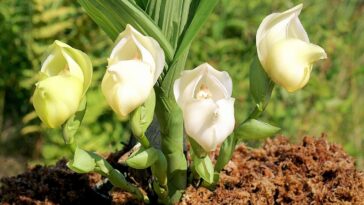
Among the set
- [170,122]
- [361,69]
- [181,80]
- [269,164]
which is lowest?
[361,69]

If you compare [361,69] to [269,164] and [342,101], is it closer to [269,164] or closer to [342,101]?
[342,101]

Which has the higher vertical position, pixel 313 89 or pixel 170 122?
pixel 170 122

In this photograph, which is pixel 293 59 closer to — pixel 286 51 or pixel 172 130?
pixel 286 51

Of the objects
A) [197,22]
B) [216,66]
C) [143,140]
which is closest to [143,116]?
[143,140]

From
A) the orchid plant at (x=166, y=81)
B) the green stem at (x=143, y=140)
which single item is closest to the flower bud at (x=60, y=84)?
the orchid plant at (x=166, y=81)

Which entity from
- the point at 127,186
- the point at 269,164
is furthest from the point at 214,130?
the point at 269,164

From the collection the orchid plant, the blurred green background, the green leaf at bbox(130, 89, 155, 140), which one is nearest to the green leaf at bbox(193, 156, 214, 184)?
the orchid plant

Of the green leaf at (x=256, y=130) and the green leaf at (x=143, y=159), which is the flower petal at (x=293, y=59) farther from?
the green leaf at (x=143, y=159)
